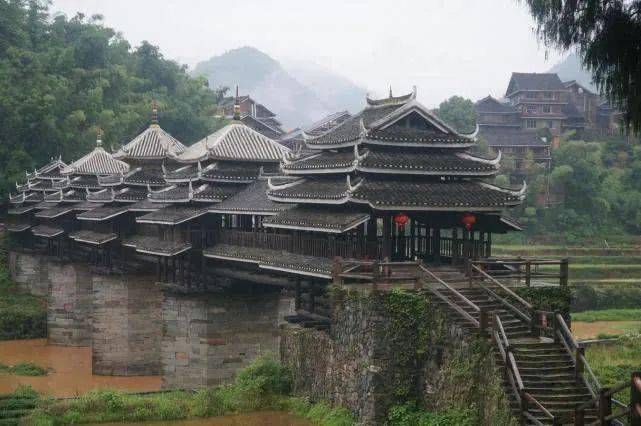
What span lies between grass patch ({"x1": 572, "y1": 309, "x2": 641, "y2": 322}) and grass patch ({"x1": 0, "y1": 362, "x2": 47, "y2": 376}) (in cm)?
2821

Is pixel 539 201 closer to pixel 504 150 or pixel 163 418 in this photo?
pixel 504 150

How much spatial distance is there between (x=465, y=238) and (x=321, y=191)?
4362mm

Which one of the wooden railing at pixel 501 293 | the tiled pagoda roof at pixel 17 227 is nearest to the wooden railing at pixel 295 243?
the wooden railing at pixel 501 293

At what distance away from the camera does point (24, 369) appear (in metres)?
39.2

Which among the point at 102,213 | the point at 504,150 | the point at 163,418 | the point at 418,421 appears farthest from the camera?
the point at 504,150

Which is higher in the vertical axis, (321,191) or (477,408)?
(321,191)

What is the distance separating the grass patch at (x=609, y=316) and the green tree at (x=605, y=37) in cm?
3293

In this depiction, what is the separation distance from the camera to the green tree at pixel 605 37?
50.5ft

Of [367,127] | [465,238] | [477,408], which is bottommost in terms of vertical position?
[477,408]

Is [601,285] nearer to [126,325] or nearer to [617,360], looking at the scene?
[617,360]

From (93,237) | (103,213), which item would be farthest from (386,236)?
(93,237)

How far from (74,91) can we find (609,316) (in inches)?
1887

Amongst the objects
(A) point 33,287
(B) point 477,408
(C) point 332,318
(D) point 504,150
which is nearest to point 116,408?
(C) point 332,318

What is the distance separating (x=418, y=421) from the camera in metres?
19.4
